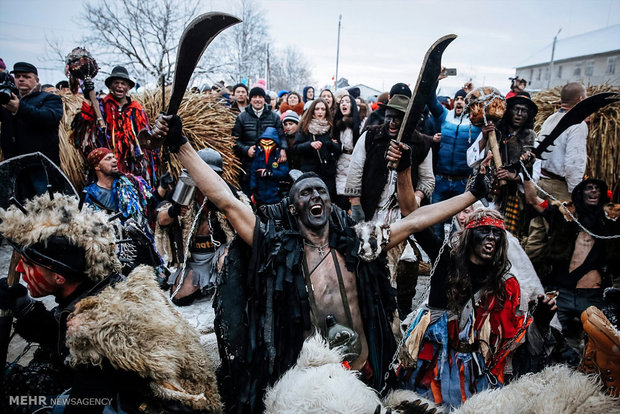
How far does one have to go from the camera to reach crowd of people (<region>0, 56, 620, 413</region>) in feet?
5.59

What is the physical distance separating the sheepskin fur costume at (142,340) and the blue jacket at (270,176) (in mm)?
Answer: 3972

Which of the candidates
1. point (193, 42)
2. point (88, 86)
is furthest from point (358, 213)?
point (88, 86)

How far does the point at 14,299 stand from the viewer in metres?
1.88

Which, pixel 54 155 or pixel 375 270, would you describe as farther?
pixel 54 155

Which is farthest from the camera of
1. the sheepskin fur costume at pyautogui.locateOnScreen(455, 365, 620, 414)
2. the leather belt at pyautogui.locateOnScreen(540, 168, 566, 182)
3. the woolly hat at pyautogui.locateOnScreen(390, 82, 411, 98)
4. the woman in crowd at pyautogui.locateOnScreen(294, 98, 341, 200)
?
the leather belt at pyautogui.locateOnScreen(540, 168, 566, 182)

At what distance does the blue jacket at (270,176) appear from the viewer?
5.79 metres

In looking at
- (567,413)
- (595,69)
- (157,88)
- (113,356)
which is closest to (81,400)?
(113,356)

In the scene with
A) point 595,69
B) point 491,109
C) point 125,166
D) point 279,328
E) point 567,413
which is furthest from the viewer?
point 595,69

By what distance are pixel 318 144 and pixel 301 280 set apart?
342cm

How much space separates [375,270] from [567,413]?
1196 mm

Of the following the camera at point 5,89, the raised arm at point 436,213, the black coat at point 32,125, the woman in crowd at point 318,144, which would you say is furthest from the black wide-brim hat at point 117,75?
the raised arm at point 436,213

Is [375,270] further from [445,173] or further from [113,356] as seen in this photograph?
[445,173]

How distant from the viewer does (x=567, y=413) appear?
59.3 inches

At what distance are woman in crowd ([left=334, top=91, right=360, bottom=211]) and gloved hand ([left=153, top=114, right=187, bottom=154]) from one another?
359cm
